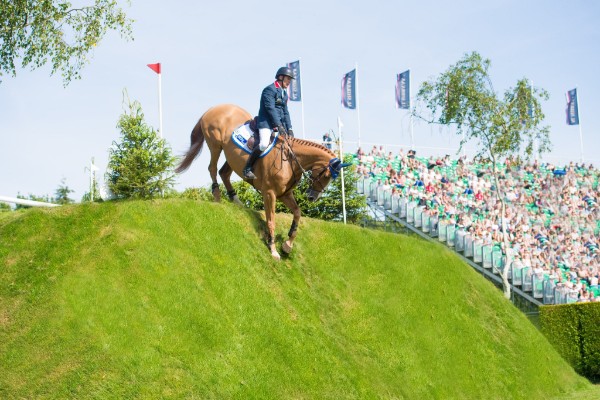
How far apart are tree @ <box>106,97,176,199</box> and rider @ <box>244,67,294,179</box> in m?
2.03

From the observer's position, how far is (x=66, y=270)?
14.4 m

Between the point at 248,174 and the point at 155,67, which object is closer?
the point at 248,174

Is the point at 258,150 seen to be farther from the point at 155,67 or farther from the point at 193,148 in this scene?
the point at 155,67

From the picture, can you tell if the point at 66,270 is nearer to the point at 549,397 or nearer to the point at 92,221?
the point at 92,221

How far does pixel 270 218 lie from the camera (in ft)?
60.6

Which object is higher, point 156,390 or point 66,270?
point 66,270

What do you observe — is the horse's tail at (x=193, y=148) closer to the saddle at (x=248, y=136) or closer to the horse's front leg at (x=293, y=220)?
the saddle at (x=248, y=136)

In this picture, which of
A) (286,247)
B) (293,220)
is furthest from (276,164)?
(286,247)

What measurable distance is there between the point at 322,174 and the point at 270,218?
161 centimetres

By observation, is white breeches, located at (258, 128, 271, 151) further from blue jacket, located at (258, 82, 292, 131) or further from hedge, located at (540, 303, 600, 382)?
hedge, located at (540, 303, 600, 382)

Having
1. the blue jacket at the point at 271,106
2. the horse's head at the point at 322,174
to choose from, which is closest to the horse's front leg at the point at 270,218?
the horse's head at the point at 322,174

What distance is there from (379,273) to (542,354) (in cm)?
813

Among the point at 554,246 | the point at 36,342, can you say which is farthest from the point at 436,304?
the point at 554,246

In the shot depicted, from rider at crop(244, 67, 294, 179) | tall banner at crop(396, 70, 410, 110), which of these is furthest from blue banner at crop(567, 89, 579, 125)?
rider at crop(244, 67, 294, 179)
